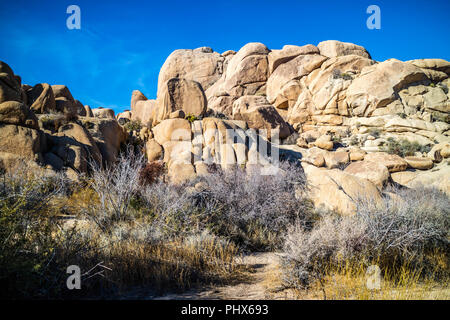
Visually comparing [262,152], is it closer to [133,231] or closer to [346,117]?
[133,231]

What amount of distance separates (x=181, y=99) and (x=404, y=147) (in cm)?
1469

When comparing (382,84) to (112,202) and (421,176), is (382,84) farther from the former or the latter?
(112,202)

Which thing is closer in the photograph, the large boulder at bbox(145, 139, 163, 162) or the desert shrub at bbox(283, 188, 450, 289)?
the desert shrub at bbox(283, 188, 450, 289)

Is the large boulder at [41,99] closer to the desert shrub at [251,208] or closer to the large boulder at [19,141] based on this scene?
the large boulder at [19,141]

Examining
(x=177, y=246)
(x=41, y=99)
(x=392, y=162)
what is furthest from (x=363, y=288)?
(x=41, y=99)

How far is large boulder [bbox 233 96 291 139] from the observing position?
58.1 ft

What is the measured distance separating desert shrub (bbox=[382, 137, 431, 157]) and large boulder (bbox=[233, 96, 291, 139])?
680 centimetres

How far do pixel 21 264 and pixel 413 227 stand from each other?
658 centimetres

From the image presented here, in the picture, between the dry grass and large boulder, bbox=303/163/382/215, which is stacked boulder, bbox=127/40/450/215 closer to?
large boulder, bbox=303/163/382/215

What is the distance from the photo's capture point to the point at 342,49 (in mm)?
26078

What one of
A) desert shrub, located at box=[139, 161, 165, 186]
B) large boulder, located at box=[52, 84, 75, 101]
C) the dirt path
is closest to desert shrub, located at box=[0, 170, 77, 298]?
the dirt path

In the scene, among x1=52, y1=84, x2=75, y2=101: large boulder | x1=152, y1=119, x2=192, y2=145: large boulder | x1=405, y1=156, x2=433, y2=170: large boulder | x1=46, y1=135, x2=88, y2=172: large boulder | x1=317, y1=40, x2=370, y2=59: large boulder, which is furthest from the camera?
x1=317, y1=40, x2=370, y2=59: large boulder

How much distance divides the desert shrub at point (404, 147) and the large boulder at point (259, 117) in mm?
6799

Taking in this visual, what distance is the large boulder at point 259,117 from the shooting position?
1772cm
